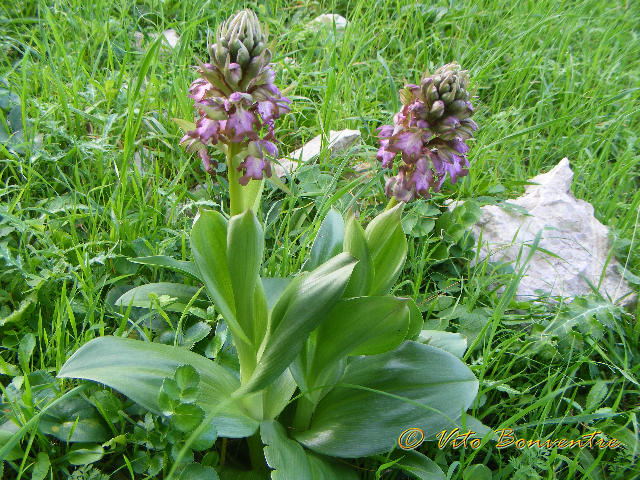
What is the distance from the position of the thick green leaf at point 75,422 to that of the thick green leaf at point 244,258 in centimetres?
52

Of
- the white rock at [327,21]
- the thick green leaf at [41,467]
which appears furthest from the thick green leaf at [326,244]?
the white rock at [327,21]

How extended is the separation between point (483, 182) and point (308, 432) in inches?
71.9

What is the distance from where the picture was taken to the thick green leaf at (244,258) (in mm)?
1334

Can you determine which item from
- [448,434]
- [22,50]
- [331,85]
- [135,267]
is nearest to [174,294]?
[135,267]

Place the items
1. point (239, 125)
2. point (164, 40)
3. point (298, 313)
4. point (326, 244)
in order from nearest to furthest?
point (298, 313)
point (239, 125)
point (326, 244)
point (164, 40)

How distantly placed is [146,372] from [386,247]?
75cm

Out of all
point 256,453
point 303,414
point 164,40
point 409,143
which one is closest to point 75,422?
point 256,453

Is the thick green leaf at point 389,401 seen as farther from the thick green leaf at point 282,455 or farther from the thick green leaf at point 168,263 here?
the thick green leaf at point 168,263

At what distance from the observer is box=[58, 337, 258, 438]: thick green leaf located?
53.2 inches

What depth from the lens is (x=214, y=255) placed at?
1500mm

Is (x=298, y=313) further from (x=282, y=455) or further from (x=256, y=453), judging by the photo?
(x=256, y=453)

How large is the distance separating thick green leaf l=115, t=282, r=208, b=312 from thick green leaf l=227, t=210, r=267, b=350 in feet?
1.59

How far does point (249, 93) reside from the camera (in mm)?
1421

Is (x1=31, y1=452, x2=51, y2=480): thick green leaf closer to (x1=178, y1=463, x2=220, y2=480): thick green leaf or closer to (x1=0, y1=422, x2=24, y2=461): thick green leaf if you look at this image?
(x1=0, y1=422, x2=24, y2=461): thick green leaf
